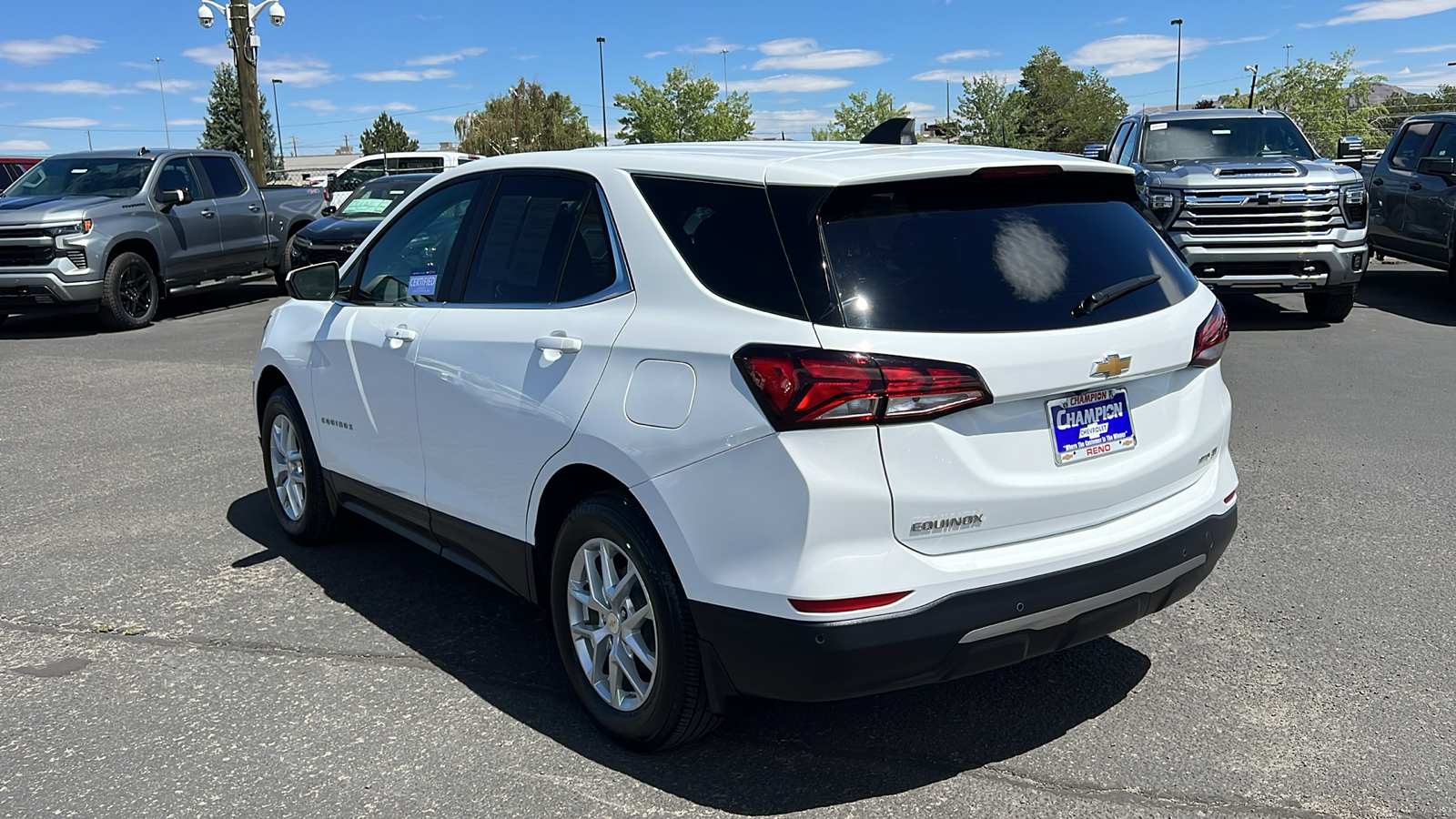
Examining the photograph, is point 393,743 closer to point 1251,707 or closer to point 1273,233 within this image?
point 1251,707

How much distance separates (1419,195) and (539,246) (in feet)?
40.4

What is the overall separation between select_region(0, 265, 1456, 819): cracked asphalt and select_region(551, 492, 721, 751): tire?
136mm

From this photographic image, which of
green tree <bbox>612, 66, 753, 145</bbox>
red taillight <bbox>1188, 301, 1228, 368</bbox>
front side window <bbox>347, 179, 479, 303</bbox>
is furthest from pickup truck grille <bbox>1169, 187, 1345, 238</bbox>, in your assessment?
green tree <bbox>612, 66, 753, 145</bbox>

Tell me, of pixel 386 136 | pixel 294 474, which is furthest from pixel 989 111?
pixel 294 474

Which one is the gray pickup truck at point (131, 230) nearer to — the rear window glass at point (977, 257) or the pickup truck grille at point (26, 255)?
the pickup truck grille at point (26, 255)

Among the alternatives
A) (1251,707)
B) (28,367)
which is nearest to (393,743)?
(1251,707)

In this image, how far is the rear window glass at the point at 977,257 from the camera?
2.97 meters

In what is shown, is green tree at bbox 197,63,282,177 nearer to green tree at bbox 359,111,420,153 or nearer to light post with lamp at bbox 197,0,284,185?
green tree at bbox 359,111,420,153

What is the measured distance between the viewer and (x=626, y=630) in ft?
11.3

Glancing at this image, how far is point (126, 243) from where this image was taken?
46.5ft


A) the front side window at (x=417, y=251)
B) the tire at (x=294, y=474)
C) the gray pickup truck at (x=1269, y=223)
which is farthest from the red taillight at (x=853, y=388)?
the gray pickup truck at (x=1269, y=223)

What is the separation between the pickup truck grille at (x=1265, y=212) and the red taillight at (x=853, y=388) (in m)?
9.37

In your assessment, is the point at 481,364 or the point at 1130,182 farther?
the point at 481,364

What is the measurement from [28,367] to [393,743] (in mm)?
9690
